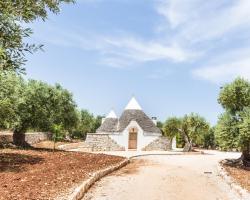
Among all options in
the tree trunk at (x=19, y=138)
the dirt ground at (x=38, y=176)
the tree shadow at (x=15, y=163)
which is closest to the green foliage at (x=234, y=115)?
the dirt ground at (x=38, y=176)

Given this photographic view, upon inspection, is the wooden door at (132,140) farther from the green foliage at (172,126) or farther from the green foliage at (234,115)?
the green foliage at (234,115)

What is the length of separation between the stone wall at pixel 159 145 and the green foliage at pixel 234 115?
19225mm

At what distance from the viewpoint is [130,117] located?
52.3 meters

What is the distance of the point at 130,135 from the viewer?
167 ft

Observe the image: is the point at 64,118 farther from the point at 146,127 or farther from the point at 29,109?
the point at 146,127

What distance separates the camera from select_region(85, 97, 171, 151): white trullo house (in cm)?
4775

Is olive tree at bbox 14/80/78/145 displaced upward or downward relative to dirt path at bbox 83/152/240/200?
upward

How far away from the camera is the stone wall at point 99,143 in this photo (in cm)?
4634

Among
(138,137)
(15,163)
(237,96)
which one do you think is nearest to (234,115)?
(237,96)

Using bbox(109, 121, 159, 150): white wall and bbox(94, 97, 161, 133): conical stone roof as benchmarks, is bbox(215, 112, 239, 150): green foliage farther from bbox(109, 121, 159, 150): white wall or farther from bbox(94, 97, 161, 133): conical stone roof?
bbox(94, 97, 161, 133): conical stone roof

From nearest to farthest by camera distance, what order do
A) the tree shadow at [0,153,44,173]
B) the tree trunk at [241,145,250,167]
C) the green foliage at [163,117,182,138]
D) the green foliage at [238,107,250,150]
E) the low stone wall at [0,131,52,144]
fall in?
the tree shadow at [0,153,44,173]
the green foliage at [238,107,250,150]
the tree trunk at [241,145,250,167]
the low stone wall at [0,131,52,144]
the green foliage at [163,117,182,138]

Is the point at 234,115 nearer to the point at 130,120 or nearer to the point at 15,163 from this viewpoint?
the point at 15,163

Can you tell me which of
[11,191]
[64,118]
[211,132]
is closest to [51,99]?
[64,118]

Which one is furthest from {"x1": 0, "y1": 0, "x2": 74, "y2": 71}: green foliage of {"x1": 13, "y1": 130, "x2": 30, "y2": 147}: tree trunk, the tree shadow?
{"x1": 13, "y1": 130, "x2": 30, "y2": 147}: tree trunk
